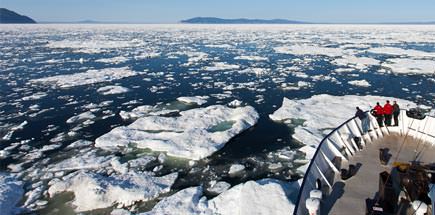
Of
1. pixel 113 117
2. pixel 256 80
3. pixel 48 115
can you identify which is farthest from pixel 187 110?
pixel 256 80

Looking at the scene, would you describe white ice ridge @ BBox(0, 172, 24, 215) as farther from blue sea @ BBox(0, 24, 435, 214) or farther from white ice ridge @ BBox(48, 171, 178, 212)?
white ice ridge @ BBox(48, 171, 178, 212)

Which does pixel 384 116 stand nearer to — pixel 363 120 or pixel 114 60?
pixel 363 120

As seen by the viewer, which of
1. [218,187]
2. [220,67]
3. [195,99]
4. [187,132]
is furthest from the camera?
[220,67]

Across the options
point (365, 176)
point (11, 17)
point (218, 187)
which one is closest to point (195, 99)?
point (218, 187)

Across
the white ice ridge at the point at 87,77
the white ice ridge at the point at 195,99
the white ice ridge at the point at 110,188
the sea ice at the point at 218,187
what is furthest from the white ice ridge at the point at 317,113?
the white ice ridge at the point at 87,77

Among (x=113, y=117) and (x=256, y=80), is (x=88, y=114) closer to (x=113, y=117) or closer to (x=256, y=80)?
(x=113, y=117)

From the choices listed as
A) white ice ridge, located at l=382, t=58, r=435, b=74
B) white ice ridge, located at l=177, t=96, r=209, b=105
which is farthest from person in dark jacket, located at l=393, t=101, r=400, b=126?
white ice ridge, located at l=382, t=58, r=435, b=74

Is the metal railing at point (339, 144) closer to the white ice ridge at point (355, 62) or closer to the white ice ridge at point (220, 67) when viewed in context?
the white ice ridge at point (220, 67)

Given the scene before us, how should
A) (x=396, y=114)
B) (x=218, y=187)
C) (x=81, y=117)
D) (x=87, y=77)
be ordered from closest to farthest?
(x=218, y=187) < (x=396, y=114) < (x=81, y=117) < (x=87, y=77)

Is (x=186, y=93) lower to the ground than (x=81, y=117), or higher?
higher
